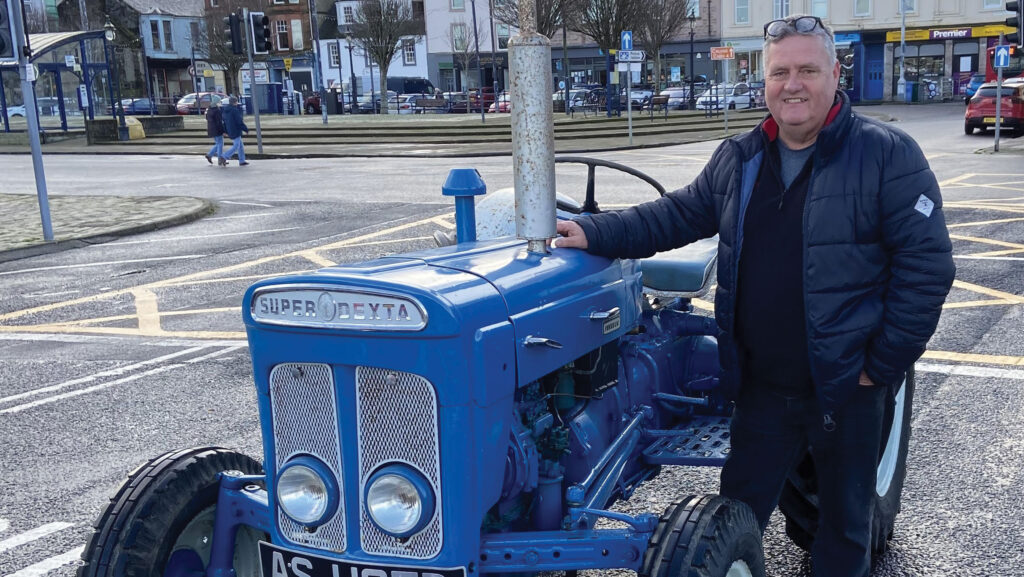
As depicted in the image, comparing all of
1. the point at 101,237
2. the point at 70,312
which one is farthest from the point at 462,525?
the point at 101,237

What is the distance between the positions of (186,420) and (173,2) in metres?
65.9

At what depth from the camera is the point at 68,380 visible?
670 centimetres

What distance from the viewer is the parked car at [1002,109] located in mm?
25859

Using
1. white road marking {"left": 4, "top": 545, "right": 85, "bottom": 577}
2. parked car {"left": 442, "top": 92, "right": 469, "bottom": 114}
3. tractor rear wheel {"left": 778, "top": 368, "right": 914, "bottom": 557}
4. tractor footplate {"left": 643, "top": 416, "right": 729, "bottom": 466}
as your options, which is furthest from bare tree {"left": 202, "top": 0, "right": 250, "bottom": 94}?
tractor rear wheel {"left": 778, "top": 368, "right": 914, "bottom": 557}

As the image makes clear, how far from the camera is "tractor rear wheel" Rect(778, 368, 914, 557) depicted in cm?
360

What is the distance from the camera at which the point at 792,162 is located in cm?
301

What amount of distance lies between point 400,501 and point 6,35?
12077 millimetres

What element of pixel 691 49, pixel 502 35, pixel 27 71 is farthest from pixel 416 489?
pixel 502 35

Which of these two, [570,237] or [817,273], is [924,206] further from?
[570,237]

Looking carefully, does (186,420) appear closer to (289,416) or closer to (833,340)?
(289,416)

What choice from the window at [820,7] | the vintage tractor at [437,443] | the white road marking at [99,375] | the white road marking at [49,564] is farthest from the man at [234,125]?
the window at [820,7]

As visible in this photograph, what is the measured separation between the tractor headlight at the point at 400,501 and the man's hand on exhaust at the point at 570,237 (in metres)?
0.93

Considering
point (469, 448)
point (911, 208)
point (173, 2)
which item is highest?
point (173, 2)

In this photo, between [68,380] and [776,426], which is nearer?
[776,426]
